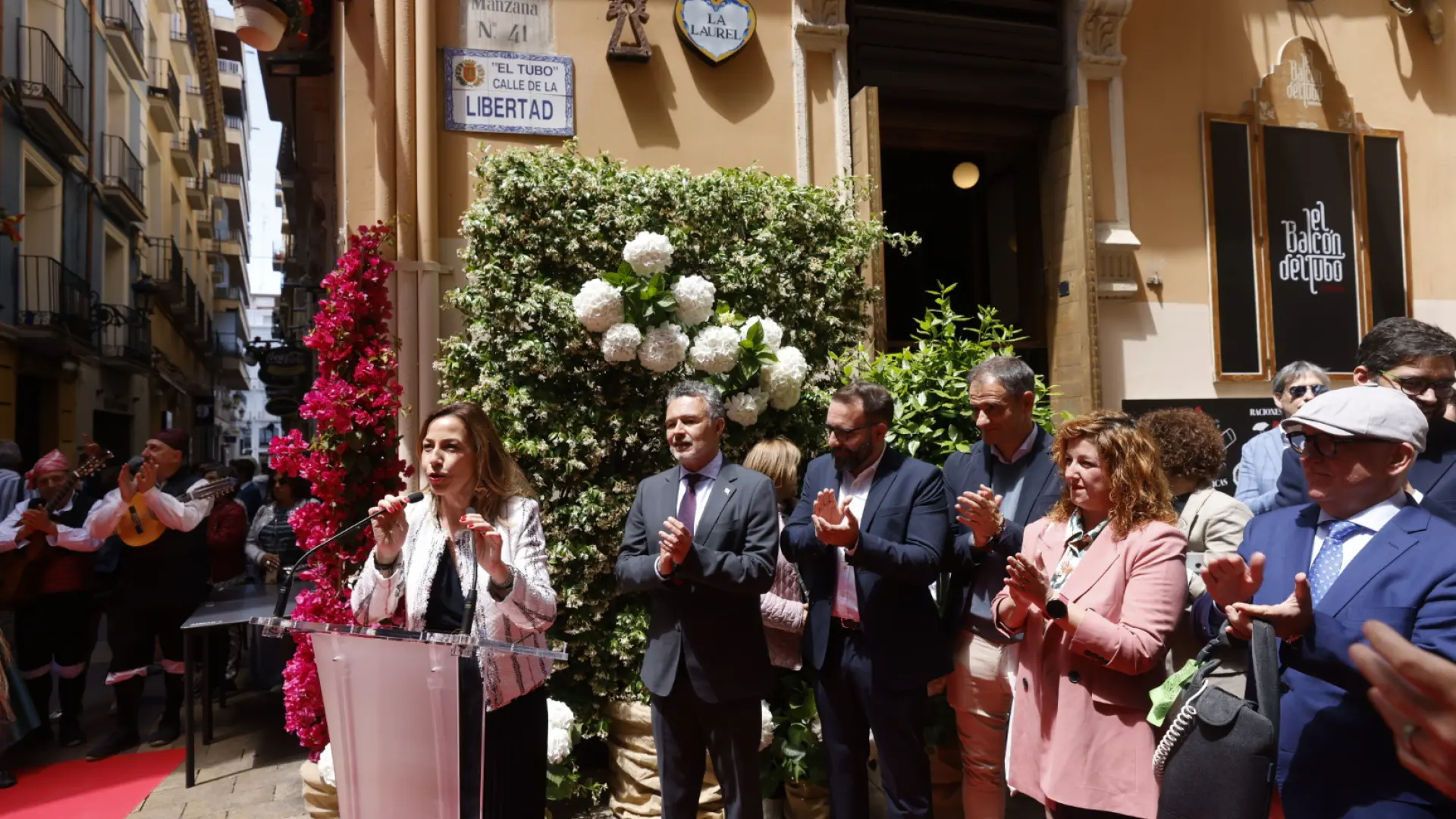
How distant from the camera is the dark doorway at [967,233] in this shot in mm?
7461

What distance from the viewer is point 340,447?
Answer: 418cm

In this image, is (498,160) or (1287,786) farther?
(498,160)

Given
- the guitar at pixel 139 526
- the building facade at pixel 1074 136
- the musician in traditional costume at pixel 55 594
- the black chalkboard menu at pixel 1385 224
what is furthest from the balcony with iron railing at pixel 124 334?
the black chalkboard menu at pixel 1385 224

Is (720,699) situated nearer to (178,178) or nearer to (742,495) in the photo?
(742,495)

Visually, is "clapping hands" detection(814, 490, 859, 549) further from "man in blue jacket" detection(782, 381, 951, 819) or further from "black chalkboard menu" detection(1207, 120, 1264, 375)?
"black chalkboard menu" detection(1207, 120, 1264, 375)

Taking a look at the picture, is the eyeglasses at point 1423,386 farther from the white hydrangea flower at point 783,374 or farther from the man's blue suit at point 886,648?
the white hydrangea flower at point 783,374

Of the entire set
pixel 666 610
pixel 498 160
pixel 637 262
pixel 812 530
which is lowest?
pixel 666 610

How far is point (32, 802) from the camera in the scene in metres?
4.92

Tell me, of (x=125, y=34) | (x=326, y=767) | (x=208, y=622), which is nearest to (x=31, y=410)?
(x=125, y=34)

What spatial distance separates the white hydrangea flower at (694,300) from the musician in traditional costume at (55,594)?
375 cm

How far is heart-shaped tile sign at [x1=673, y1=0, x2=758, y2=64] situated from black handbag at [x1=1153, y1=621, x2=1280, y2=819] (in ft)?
16.6

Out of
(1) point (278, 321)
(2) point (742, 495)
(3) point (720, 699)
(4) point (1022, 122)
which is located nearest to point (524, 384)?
(2) point (742, 495)

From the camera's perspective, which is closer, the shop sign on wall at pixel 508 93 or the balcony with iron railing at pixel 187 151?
the shop sign on wall at pixel 508 93

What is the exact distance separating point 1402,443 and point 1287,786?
0.83 m
